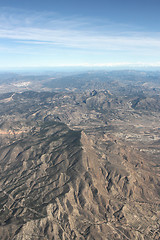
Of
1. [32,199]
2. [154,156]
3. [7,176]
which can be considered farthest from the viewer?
[154,156]

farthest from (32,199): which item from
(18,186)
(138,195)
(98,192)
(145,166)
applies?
(145,166)

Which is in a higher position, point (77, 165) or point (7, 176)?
point (77, 165)

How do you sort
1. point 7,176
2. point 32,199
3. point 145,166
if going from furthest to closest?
point 145,166
point 7,176
point 32,199

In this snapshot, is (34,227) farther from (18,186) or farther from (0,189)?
(0,189)

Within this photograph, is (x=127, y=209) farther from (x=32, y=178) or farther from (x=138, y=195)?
(x=32, y=178)

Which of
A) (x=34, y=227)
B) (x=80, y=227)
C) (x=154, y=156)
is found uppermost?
(x=34, y=227)

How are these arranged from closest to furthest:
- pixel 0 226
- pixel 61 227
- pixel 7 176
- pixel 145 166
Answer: pixel 0 226 < pixel 61 227 < pixel 7 176 < pixel 145 166

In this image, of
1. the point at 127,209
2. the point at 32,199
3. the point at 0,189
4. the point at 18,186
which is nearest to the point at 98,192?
the point at 127,209

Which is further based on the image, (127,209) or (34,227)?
(127,209)

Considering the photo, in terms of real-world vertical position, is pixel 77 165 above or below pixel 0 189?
above
